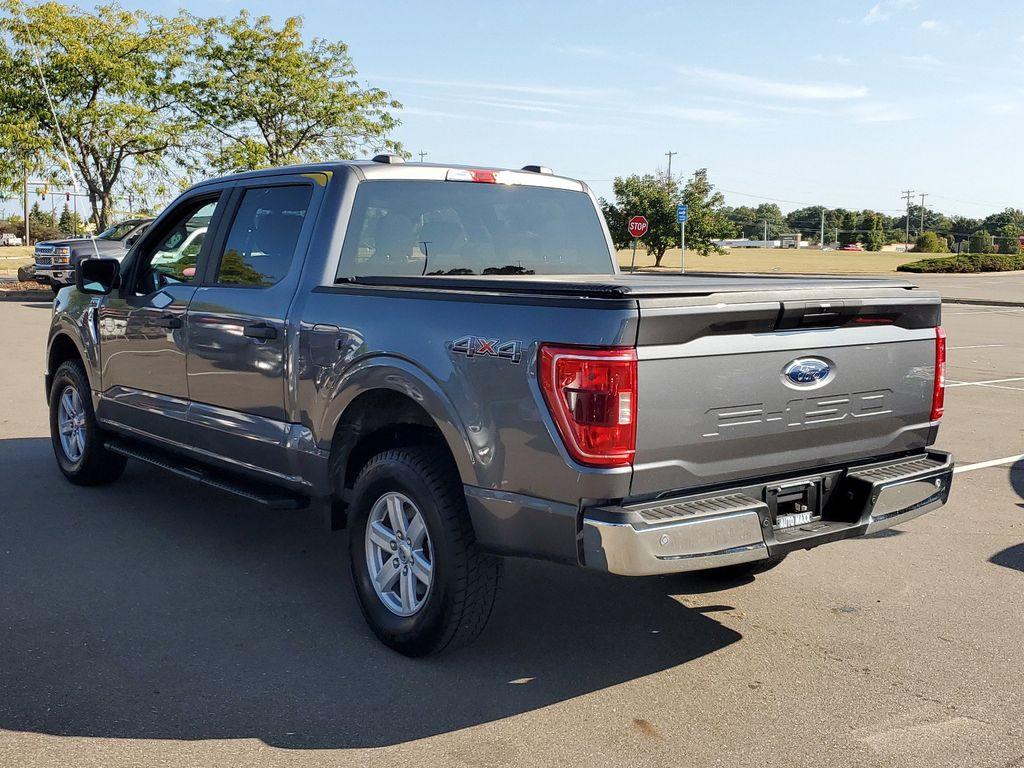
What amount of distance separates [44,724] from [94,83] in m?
29.4

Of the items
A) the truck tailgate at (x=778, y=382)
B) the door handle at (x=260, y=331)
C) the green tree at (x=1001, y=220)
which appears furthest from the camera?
the green tree at (x=1001, y=220)

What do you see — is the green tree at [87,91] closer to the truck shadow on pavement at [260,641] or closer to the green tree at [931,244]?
the truck shadow on pavement at [260,641]

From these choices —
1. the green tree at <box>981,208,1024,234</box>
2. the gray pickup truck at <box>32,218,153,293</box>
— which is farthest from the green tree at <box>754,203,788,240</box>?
the gray pickup truck at <box>32,218,153,293</box>

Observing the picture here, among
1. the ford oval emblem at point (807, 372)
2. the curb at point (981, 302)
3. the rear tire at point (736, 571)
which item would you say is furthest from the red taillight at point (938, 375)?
the curb at point (981, 302)

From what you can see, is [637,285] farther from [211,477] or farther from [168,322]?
[168,322]

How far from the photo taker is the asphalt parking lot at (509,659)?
3.62m

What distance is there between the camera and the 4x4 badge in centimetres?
379

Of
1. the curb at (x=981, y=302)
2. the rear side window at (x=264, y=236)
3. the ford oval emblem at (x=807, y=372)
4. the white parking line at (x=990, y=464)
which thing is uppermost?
the rear side window at (x=264, y=236)

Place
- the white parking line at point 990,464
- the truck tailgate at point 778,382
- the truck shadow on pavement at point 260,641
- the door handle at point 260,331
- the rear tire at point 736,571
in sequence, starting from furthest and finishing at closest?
1. the white parking line at point 990,464
2. the rear tire at point 736,571
3. the door handle at point 260,331
4. the truck shadow on pavement at point 260,641
5. the truck tailgate at point 778,382

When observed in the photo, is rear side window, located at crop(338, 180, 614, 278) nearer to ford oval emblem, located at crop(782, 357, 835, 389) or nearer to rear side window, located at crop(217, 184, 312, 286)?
rear side window, located at crop(217, 184, 312, 286)

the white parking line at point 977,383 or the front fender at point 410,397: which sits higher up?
the front fender at point 410,397

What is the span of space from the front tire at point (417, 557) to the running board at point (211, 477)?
1.89ft

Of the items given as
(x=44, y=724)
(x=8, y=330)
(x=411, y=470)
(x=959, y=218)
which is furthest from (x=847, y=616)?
(x=959, y=218)

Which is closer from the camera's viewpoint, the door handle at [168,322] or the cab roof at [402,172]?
the cab roof at [402,172]
